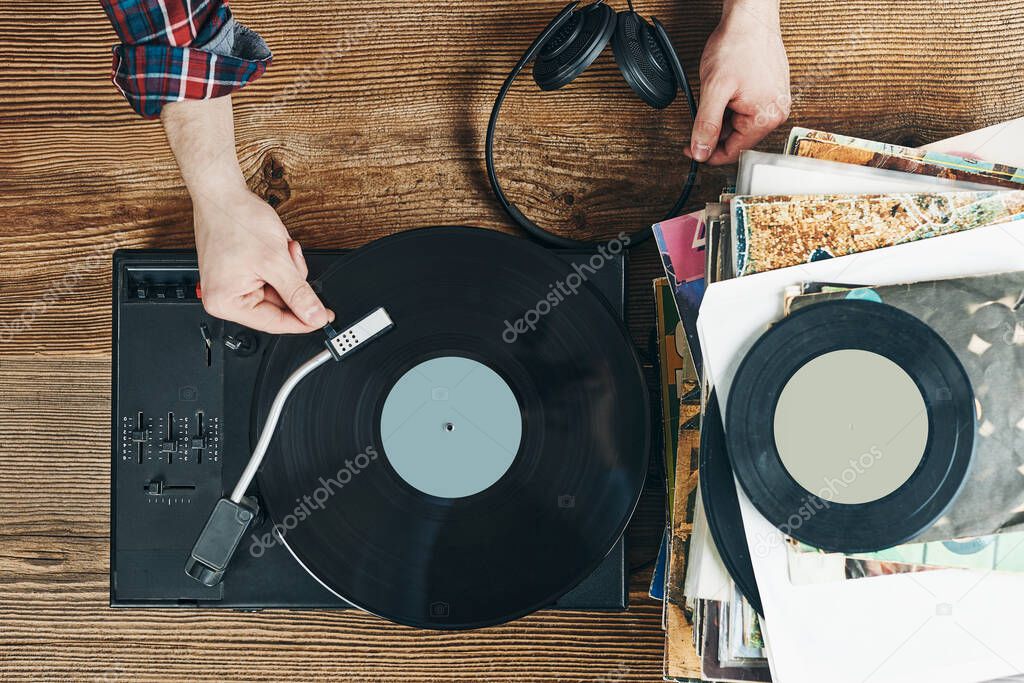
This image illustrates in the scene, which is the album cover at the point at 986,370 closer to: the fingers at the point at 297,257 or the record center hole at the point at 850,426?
the record center hole at the point at 850,426

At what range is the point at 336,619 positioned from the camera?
990mm

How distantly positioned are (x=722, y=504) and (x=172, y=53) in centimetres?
76

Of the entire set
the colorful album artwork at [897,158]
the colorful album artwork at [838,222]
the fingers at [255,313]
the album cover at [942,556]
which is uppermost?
the colorful album artwork at [897,158]

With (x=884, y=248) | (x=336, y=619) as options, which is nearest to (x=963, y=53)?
(x=884, y=248)

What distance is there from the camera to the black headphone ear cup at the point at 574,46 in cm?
82

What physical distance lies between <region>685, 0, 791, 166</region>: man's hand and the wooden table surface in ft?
0.37

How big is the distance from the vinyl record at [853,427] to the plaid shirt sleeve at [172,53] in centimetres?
65

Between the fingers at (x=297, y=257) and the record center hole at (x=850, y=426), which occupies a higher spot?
the fingers at (x=297, y=257)

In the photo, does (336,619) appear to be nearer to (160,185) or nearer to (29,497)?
(29,497)

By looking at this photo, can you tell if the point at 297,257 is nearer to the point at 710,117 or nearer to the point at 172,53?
the point at 172,53

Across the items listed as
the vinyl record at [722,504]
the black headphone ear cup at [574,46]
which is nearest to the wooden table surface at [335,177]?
the black headphone ear cup at [574,46]

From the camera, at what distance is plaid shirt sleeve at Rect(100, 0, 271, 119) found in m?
0.73

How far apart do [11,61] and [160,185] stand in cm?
28

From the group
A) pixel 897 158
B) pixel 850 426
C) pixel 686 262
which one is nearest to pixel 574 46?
pixel 686 262
